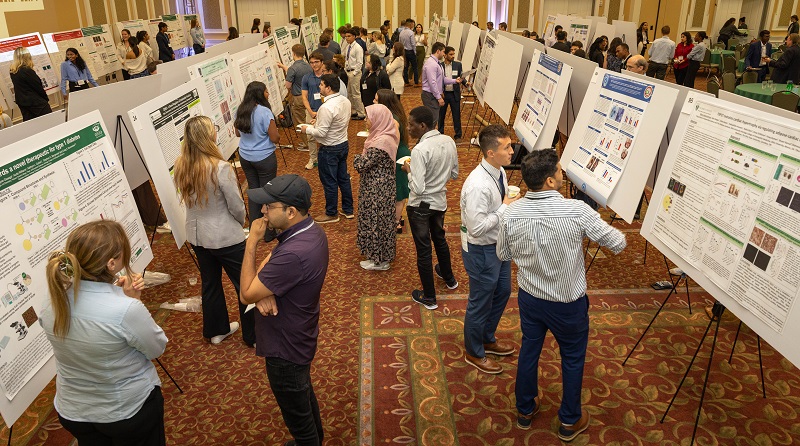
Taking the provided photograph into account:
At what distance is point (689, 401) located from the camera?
→ 337cm

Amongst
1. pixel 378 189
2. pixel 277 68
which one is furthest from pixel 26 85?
pixel 378 189

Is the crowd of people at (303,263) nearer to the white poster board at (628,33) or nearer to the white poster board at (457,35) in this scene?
the white poster board at (457,35)

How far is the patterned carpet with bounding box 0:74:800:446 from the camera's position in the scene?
10.5 ft

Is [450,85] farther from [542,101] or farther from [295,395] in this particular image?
[295,395]

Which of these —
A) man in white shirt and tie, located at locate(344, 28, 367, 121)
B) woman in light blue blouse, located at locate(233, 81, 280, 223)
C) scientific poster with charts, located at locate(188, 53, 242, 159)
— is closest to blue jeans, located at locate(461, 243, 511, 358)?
woman in light blue blouse, located at locate(233, 81, 280, 223)

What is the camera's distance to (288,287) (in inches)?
92.1

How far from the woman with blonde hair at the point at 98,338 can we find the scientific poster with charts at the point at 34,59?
10.1m

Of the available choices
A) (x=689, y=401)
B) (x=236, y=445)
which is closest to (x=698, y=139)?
(x=689, y=401)

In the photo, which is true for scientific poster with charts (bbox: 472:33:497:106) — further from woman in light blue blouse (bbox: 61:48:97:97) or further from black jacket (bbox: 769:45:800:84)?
woman in light blue blouse (bbox: 61:48:97:97)

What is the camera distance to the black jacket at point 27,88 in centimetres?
813

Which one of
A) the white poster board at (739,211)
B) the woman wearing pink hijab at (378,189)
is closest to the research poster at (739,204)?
the white poster board at (739,211)

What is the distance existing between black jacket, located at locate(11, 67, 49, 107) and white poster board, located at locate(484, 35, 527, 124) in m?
6.58

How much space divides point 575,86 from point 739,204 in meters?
2.59

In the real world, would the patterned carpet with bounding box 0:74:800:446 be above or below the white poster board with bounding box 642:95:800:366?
below
